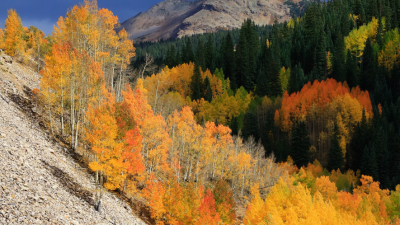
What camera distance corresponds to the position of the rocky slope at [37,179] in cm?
1861

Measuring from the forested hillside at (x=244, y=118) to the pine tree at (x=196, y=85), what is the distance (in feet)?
1.34

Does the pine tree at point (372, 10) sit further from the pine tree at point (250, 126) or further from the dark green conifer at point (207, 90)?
the pine tree at point (250, 126)

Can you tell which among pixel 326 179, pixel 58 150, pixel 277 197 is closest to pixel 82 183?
pixel 58 150

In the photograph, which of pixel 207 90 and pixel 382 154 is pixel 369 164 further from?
pixel 207 90

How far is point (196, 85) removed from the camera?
98.5 metres

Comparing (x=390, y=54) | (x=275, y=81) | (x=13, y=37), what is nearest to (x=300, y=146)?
(x=275, y=81)

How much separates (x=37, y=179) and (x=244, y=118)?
66.1 metres

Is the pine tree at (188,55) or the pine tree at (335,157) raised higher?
the pine tree at (188,55)

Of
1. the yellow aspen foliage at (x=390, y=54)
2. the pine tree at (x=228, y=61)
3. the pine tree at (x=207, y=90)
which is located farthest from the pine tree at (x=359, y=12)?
the pine tree at (x=207, y=90)

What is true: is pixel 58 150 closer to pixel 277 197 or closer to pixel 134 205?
pixel 134 205

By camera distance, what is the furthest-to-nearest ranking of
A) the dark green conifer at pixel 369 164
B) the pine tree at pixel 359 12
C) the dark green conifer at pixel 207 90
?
the pine tree at pixel 359 12
the dark green conifer at pixel 207 90
the dark green conifer at pixel 369 164

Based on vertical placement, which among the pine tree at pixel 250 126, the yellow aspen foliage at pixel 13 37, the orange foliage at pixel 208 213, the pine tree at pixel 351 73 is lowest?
the orange foliage at pixel 208 213

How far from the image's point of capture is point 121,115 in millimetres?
34438

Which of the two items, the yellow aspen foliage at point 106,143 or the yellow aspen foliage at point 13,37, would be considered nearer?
the yellow aspen foliage at point 106,143
